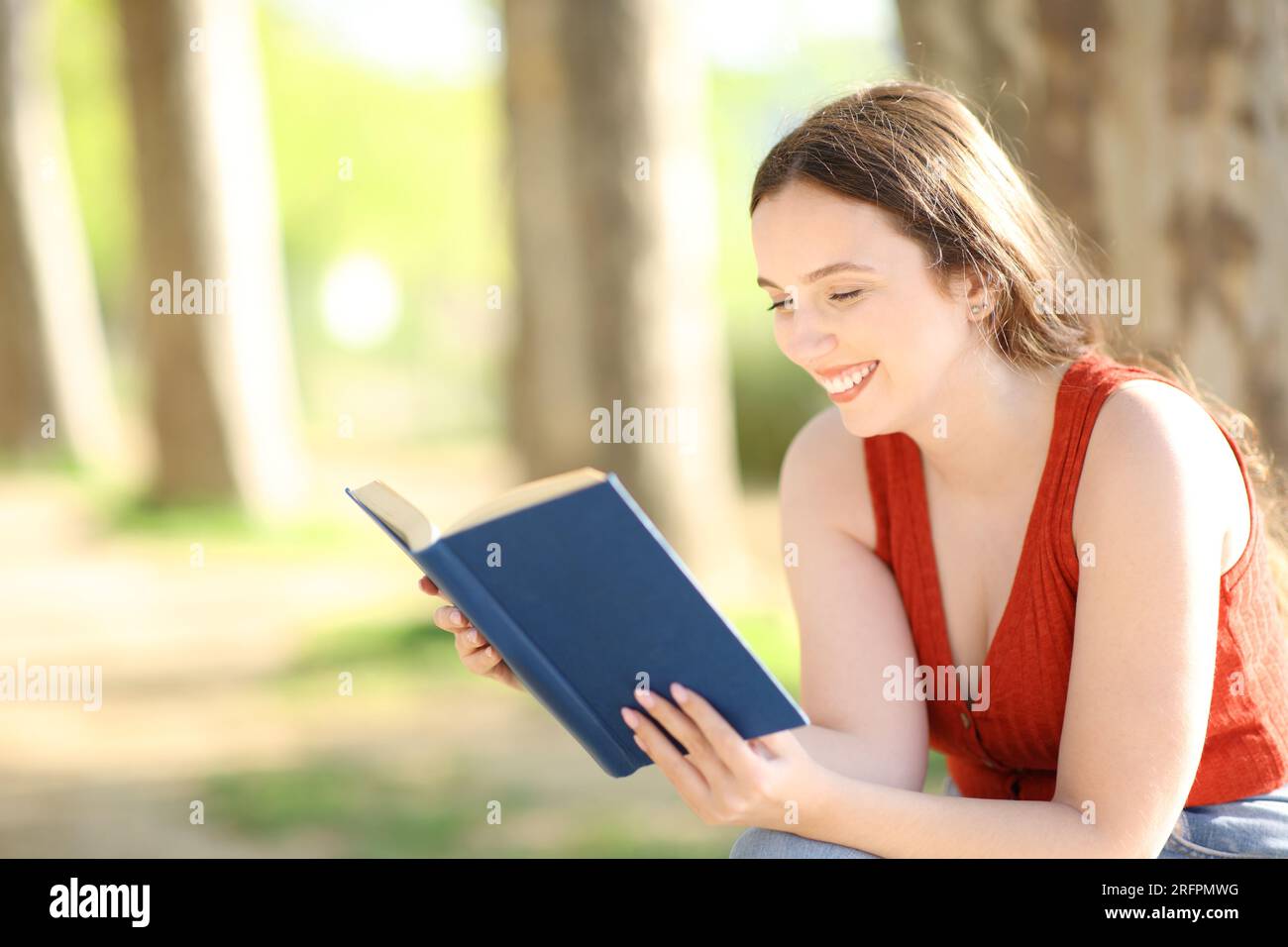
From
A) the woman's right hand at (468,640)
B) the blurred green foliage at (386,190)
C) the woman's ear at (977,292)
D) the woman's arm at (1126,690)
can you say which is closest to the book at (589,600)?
the woman's right hand at (468,640)

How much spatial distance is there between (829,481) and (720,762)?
67 cm

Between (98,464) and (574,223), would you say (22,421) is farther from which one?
(574,223)

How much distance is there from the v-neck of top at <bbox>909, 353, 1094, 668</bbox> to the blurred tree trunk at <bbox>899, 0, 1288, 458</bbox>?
0.87 m

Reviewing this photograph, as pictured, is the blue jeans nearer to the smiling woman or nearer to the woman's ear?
the smiling woman

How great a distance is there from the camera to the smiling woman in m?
1.86

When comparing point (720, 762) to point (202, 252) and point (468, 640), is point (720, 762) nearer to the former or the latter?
point (468, 640)

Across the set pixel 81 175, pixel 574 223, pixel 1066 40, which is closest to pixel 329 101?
pixel 81 175

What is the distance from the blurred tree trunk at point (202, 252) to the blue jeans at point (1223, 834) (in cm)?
832

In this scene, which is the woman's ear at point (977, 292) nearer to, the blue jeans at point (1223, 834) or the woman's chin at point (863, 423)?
the woman's chin at point (863, 423)

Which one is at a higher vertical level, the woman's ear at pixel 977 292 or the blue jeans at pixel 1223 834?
the woman's ear at pixel 977 292

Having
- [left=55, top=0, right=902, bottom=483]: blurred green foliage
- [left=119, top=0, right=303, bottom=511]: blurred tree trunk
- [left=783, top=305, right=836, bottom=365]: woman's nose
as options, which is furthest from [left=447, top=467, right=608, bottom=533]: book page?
[left=55, top=0, right=902, bottom=483]: blurred green foliage

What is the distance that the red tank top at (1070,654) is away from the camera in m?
1.99

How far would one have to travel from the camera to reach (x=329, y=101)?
23250 mm
